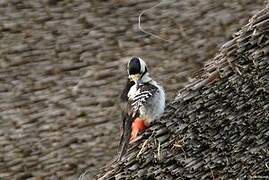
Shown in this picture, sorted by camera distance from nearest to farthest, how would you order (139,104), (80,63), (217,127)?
(217,127) → (139,104) → (80,63)

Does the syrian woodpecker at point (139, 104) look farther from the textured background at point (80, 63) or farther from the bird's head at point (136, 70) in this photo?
the textured background at point (80, 63)

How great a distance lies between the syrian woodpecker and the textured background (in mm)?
767

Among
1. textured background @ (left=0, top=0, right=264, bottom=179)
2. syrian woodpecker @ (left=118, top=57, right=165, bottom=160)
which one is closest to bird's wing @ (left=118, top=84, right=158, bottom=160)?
syrian woodpecker @ (left=118, top=57, right=165, bottom=160)

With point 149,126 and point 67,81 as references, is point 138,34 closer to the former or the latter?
point 67,81

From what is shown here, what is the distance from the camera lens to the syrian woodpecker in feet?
21.2

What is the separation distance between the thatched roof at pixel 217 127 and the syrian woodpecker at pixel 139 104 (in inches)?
2.4

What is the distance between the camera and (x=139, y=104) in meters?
6.46

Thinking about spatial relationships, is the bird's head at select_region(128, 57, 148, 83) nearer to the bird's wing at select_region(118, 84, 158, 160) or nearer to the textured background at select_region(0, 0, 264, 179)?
the bird's wing at select_region(118, 84, 158, 160)

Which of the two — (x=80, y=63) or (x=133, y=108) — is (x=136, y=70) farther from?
(x=80, y=63)

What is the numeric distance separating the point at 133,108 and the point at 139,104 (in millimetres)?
47

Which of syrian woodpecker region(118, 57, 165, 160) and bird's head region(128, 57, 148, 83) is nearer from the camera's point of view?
syrian woodpecker region(118, 57, 165, 160)

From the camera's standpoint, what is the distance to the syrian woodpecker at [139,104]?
646cm

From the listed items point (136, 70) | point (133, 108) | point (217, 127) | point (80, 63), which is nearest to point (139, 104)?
point (133, 108)

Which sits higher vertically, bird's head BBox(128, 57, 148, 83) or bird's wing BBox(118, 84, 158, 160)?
bird's head BBox(128, 57, 148, 83)
